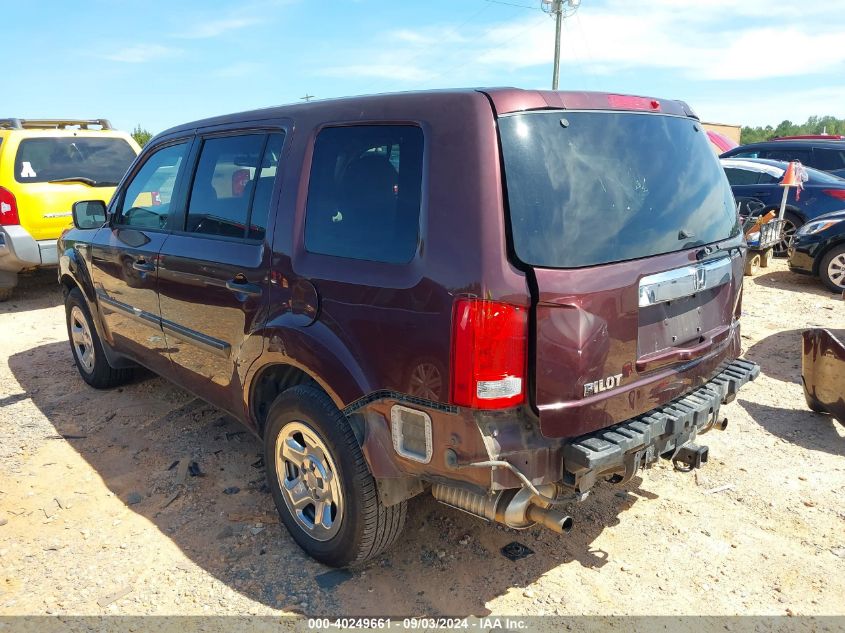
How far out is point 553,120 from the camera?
2.35m

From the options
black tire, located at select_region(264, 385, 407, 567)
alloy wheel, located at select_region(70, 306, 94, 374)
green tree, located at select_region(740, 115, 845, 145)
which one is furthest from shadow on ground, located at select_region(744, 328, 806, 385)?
green tree, located at select_region(740, 115, 845, 145)

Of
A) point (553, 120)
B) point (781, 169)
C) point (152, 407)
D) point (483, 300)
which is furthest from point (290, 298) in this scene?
point (781, 169)

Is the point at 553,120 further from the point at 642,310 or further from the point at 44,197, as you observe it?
the point at 44,197

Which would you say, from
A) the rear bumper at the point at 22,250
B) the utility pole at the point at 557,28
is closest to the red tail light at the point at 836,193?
the rear bumper at the point at 22,250

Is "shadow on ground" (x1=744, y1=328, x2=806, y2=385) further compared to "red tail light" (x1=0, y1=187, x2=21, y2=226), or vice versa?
"red tail light" (x1=0, y1=187, x2=21, y2=226)

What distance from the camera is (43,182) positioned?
Answer: 314 inches

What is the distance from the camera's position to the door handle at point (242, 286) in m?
2.98

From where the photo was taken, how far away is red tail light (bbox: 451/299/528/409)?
214cm

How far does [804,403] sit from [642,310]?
320 centimetres

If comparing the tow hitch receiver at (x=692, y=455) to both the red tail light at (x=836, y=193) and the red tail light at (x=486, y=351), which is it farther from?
the red tail light at (x=836, y=193)

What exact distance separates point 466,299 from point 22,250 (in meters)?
7.49

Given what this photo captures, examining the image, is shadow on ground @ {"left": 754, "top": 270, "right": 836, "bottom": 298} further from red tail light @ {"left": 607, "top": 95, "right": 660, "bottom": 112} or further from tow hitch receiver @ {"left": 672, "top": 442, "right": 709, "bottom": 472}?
red tail light @ {"left": 607, "top": 95, "right": 660, "bottom": 112}

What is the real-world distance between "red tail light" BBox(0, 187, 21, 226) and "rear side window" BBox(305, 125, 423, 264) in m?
6.63

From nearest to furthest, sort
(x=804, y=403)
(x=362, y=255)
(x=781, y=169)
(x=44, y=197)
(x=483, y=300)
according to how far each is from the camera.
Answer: (x=483, y=300) < (x=362, y=255) < (x=804, y=403) < (x=44, y=197) < (x=781, y=169)
